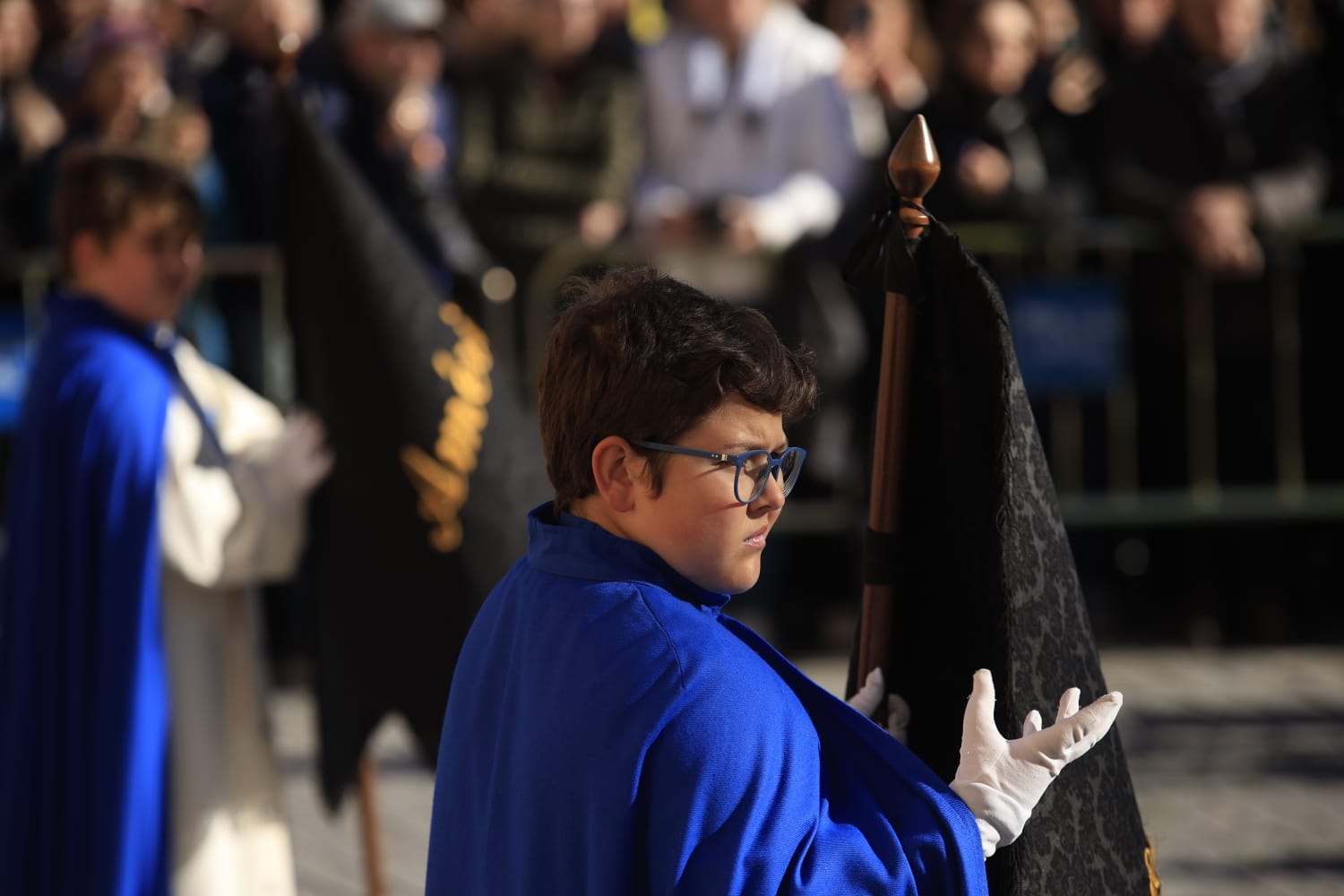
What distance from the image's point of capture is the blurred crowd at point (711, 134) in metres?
7.20

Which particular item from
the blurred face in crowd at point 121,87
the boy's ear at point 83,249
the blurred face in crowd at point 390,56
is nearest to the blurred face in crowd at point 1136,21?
the blurred face in crowd at point 390,56

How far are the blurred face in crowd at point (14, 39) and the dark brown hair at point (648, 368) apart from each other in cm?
619

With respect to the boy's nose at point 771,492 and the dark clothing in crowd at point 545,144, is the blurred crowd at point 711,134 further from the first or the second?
the boy's nose at point 771,492

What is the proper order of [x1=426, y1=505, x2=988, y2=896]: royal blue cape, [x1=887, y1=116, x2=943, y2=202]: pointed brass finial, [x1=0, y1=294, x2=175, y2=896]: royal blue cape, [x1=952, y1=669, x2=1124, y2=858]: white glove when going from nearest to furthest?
1. [x1=426, y1=505, x2=988, y2=896]: royal blue cape
2. [x1=952, y1=669, x2=1124, y2=858]: white glove
3. [x1=887, y1=116, x2=943, y2=202]: pointed brass finial
4. [x1=0, y1=294, x2=175, y2=896]: royal blue cape

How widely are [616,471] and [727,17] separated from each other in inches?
211

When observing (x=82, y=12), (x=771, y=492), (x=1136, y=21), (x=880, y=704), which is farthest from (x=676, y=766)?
(x=82, y=12)

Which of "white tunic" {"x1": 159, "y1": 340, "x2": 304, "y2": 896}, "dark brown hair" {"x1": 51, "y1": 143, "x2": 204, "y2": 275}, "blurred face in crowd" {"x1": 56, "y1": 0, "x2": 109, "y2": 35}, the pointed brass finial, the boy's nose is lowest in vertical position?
"white tunic" {"x1": 159, "y1": 340, "x2": 304, "y2": 896}

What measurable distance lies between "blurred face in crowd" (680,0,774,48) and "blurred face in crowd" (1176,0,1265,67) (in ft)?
5.39

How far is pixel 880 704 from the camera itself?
8.01 feet

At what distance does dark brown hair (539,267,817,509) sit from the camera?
2139 mm

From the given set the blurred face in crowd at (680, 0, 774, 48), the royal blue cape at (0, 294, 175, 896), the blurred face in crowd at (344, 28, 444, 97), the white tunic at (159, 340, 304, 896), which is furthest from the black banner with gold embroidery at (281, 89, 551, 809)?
the blurred face in crowd at (680, 0, 774, 48)

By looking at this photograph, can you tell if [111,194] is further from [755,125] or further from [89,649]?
[755,125]

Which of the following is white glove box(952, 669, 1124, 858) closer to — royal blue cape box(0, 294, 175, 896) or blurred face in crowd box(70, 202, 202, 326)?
royal blue cape box(0, 294, 175, 896)

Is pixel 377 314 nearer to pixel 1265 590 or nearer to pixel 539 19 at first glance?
pixel 539 19
